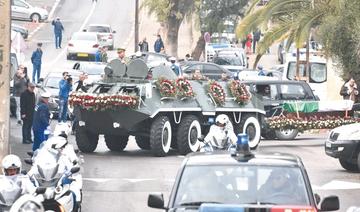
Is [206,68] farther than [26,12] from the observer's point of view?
No

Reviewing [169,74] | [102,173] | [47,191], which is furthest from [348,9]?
[47,191]

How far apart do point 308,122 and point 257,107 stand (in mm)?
2829

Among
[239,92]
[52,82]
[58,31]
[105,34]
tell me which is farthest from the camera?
[105,34]

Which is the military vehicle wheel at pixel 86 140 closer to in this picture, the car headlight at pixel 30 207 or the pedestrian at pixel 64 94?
the pedestrian at pixel 64 94

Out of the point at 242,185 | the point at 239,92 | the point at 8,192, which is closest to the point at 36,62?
the point at 239,92

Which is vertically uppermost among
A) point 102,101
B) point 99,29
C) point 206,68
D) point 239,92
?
point 99,29

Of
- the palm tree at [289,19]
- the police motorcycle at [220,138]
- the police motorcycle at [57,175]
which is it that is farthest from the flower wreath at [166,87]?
the police motorcycle at [57,175]

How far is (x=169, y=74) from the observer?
26.8 meters

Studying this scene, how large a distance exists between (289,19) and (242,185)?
1070 inches

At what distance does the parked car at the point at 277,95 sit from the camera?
31672 millimetres

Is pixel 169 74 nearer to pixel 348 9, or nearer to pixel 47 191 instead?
pixel 348 9

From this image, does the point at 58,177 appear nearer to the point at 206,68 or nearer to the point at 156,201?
the point at 156,201

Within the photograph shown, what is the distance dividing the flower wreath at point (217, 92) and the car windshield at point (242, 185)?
1627cm

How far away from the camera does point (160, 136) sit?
25375 millimetres
